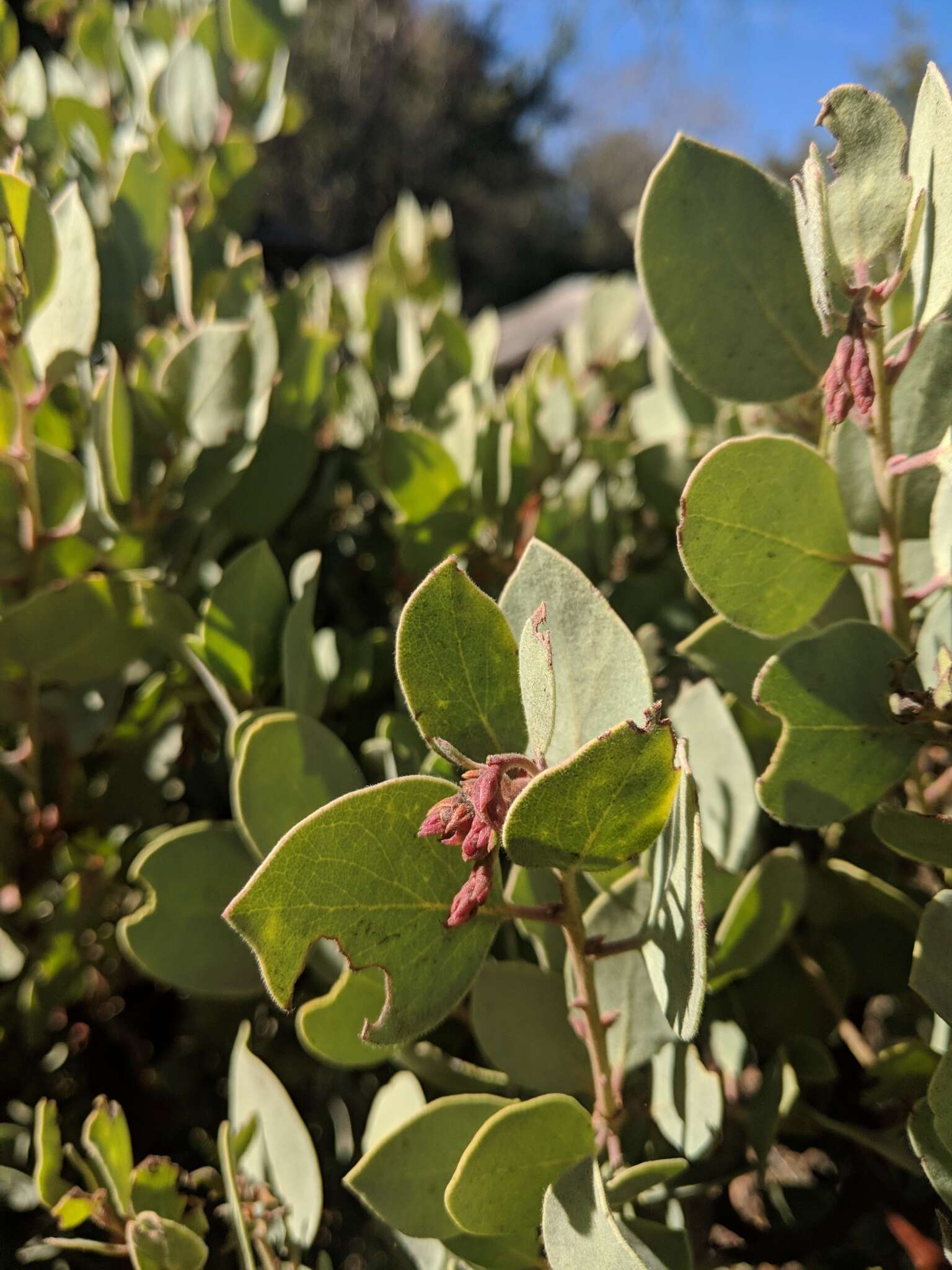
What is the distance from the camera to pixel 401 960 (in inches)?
14.6

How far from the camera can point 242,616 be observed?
58 cm

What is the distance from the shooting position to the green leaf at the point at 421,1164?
41 cm

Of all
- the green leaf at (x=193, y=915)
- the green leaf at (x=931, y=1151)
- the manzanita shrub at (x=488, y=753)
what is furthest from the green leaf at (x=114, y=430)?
the green leaf at (x=931, y=1151)

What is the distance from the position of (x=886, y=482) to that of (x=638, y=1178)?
1.00 ft

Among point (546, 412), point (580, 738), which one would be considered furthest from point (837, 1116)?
point (546, 412)

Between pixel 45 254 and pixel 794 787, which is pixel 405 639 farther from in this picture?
pixel 45 254

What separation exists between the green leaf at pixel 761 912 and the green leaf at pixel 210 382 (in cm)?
43

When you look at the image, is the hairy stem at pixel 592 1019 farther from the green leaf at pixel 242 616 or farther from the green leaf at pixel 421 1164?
the green leaf at pixel 242 616

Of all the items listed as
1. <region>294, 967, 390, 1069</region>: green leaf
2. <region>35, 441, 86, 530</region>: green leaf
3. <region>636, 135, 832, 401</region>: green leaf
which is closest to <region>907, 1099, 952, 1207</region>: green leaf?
<region>294, 967, 390, 1069</region>: green leaf

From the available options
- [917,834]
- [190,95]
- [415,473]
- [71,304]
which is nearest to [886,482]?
[917,834]

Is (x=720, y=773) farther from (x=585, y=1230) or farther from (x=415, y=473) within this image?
(x=415, y=473)

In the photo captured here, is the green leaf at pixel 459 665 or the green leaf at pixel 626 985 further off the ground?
the green leaf at pixel 459 665

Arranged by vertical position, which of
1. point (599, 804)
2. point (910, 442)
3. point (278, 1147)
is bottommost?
point (278, 1147)

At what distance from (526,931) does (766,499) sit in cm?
23
